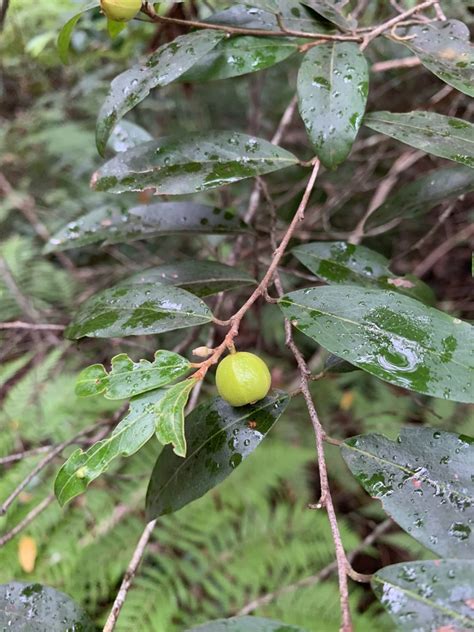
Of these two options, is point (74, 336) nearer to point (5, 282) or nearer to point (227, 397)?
point (227, 397)

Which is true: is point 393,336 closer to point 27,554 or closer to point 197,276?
point 197,276

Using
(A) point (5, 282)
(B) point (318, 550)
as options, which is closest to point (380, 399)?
(B) point (318, 550)

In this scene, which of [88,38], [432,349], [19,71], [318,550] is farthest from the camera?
[19,71]

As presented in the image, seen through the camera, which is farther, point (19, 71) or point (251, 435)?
point (19, 71)

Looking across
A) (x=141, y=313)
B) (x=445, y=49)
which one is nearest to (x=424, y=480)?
(x=141, y=313)

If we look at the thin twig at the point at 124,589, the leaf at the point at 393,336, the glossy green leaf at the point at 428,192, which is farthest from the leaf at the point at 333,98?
the thin twig at the point at 124,589
